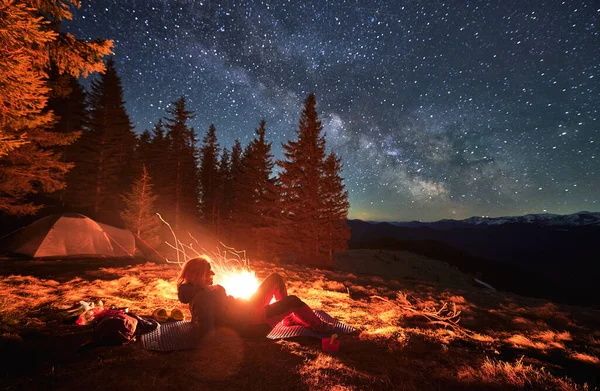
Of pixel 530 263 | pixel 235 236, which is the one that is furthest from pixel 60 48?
pixel 530 263

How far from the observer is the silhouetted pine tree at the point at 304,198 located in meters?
22.0

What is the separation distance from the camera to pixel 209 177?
36.2 metres

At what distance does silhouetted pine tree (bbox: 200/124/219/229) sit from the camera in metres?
34.9

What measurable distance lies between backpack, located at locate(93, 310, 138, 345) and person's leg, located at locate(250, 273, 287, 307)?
1.75m

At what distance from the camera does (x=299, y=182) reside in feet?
73.0

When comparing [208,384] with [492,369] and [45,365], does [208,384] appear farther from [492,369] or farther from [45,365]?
[492,369]

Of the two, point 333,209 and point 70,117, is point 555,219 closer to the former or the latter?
point 333,209

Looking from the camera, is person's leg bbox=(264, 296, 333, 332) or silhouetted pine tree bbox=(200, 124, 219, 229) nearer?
person's leg bbox=(264, 296, 333, 332)

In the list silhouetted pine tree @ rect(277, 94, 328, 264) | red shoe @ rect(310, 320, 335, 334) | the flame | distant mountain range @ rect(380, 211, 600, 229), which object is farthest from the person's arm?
distant mountain range @ rect(380, 211, 600, 229)

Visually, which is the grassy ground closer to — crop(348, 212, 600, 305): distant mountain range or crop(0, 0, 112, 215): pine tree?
crop(0, 0, 112, 215): pine tree

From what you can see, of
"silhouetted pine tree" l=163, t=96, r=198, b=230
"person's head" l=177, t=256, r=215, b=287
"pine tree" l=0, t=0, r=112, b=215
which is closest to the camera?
"person's head" l=177, t=256, r=215, b=287

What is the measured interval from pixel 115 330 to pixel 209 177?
114 feet

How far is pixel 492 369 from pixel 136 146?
4255 centimetres

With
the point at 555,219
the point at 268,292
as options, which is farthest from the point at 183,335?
the point at 555,219
